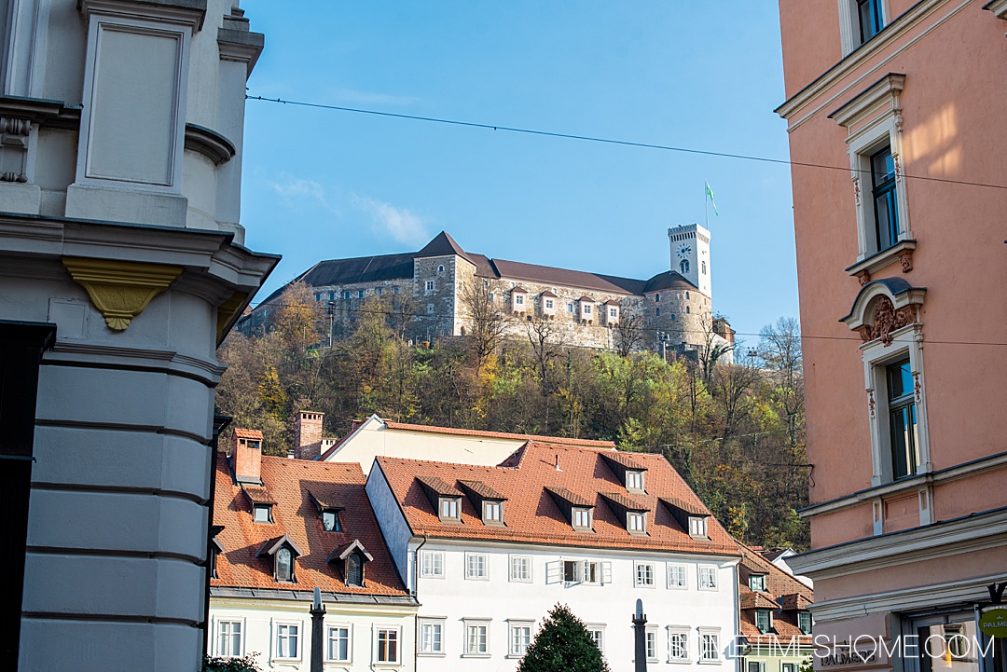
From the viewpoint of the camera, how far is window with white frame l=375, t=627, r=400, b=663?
43250mm

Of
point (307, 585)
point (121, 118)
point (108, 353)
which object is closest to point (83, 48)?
point (121, 118)

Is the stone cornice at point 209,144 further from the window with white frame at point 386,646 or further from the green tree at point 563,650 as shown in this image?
the window with white frame at point 386,646

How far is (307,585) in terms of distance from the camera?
142ft

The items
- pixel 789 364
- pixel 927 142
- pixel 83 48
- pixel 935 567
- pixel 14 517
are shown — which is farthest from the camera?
pixel 789 364

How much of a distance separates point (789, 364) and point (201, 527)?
9207cm

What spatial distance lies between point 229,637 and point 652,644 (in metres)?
14.9

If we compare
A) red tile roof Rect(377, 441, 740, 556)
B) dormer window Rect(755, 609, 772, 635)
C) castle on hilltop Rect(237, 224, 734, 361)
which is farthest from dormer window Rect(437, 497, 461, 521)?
castle on hilltop Rect(237, 224, 734, 361)

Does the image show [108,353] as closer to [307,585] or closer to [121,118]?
[121,118]

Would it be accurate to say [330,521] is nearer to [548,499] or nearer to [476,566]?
[476,566]

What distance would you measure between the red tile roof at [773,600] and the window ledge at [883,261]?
117 feet

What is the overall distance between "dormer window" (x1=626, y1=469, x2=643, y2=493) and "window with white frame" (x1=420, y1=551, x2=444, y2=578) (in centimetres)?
944

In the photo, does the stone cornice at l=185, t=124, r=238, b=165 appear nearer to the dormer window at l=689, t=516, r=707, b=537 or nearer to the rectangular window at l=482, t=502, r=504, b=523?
the rectangular window at l=482, t=502, r=504, b=523

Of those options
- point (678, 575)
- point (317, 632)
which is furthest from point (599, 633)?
point (317, 632)

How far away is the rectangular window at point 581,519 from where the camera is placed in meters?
48.7
